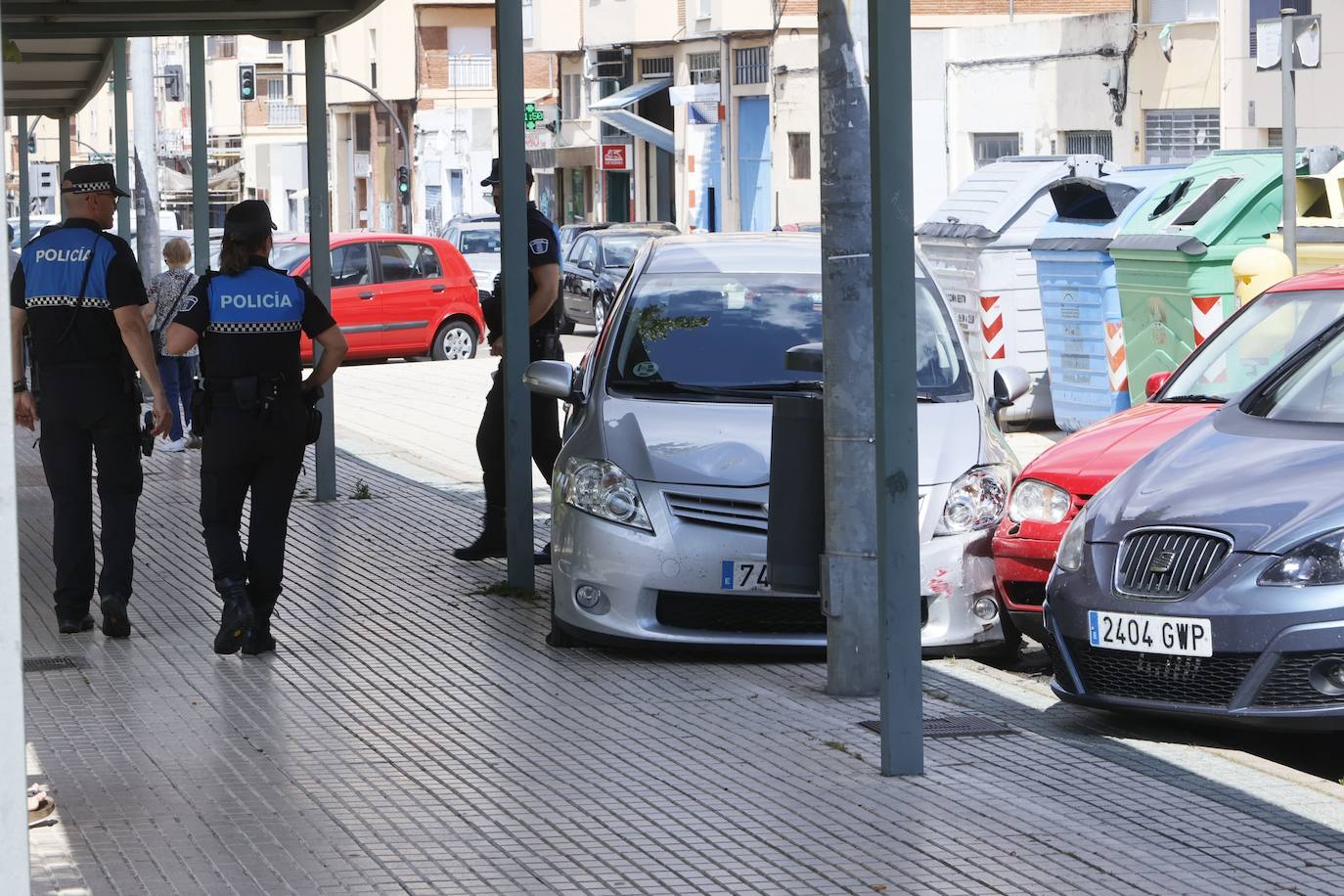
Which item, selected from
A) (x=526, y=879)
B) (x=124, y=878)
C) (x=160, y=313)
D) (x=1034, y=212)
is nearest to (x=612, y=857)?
(x=526, y=879)

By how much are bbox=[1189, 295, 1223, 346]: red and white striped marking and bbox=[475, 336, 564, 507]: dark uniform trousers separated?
6.04 meters

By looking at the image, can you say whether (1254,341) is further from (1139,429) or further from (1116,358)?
(1116,358)

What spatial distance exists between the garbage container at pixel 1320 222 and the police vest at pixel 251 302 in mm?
8394

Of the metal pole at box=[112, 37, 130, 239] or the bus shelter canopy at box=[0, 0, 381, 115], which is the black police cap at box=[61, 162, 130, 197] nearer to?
the bus shelter canopy at box=[0, 0, 381, 115]

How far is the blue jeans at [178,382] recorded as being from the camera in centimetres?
1583

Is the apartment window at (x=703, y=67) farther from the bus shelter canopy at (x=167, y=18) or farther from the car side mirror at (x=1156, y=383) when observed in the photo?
the car side mirror at (x=1156, y=383)

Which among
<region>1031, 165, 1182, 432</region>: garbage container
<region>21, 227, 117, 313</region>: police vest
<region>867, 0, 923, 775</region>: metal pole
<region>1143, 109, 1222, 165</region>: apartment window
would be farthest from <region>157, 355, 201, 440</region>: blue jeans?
<region>1143, 109, 1222, 165</region>: apartment window

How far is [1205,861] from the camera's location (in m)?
5.38

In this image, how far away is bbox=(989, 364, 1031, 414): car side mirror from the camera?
8.96m

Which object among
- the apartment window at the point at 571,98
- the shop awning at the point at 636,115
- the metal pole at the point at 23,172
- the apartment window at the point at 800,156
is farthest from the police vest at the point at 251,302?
the apartment window at the point at 571,98

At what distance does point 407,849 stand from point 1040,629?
3227 mm

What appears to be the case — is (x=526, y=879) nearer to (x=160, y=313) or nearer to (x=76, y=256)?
(x=76, y=256)

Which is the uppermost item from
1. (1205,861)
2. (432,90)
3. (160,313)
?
(432,90)

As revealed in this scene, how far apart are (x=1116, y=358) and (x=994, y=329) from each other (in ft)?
5.05
